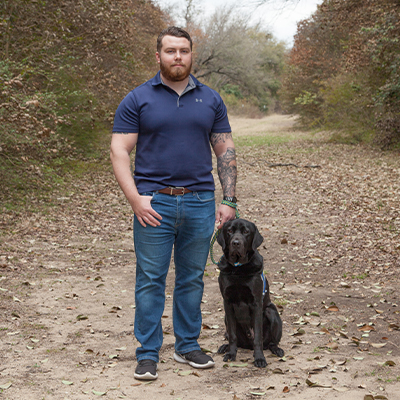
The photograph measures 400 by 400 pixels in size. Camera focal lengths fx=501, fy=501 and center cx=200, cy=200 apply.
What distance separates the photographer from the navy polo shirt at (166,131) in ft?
11.2

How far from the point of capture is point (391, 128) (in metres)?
18.1

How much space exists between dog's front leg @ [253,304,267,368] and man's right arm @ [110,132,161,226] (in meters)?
1.04

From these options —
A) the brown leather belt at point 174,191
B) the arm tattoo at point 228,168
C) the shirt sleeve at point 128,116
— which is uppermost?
the shirt sleeve at point 128,116

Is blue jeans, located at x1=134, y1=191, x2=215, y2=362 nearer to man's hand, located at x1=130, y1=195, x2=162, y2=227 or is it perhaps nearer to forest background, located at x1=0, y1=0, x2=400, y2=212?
man's hand, located at x1=130, y1=195, x2=162, y2=227

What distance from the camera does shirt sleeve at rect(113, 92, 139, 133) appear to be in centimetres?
342

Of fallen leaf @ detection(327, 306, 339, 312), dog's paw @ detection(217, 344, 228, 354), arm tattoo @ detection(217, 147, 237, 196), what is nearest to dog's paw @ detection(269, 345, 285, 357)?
dog's paw @ detection(217, 344, 228, 354)

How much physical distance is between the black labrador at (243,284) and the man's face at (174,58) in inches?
44.9

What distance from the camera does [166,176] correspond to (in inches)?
137

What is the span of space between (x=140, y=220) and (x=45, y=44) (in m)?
9.83

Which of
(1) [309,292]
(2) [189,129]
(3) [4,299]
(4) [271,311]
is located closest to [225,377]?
(4) [271,311]

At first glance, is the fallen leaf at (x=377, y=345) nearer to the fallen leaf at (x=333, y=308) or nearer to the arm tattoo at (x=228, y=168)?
the fallen leaf at (x=333, y=308)

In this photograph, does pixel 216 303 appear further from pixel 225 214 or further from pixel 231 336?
pixel 225 214

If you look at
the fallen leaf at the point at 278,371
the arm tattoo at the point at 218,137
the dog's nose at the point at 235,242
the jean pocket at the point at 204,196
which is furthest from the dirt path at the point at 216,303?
the arm tattoo at the point at 218,137

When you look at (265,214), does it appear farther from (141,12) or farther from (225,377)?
(141,12)
